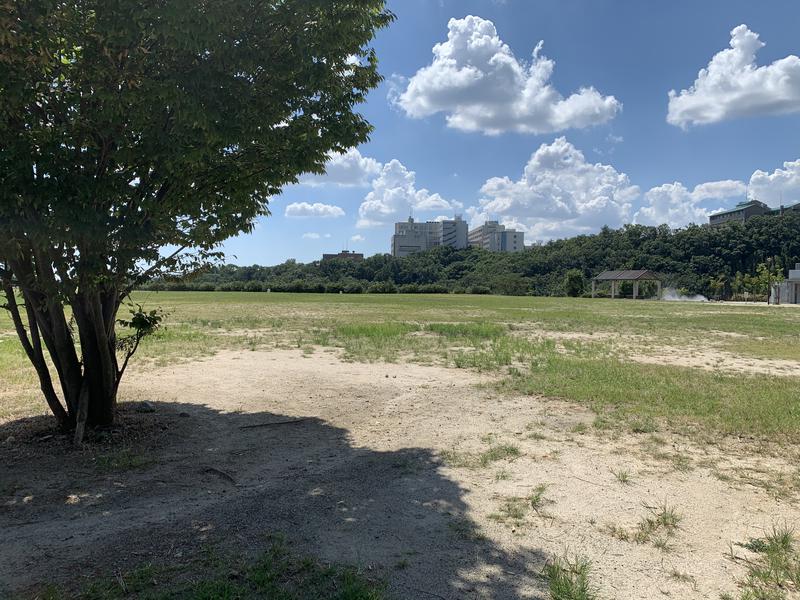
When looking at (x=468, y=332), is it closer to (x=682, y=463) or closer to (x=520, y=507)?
(x=682, y=463)

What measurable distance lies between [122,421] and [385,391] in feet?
14.5

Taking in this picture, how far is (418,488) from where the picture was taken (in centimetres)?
487

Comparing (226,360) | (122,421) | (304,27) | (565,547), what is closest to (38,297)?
(122,421)

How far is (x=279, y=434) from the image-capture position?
22.2 ft

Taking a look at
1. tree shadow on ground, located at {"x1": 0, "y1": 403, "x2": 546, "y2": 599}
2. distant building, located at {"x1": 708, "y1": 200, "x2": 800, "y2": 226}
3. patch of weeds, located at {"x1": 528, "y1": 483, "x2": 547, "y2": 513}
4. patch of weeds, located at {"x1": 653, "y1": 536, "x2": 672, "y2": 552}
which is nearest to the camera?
tree shadow on ground, located at {"x1": 0, "y1": 403, "x2": 546, "y2": 599}

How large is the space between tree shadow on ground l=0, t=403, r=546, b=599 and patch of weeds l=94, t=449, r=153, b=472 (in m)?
0.01

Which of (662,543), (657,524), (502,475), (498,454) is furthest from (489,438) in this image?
(662,543)

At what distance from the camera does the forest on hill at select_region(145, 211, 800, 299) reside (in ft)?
296

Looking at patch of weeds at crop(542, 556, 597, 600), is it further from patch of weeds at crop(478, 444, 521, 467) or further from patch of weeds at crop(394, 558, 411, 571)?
patch of weeds at crop(478, 444, 521, 467)

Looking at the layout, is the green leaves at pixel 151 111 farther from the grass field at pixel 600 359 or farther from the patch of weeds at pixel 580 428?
the patch of weeds at pixel 580 428

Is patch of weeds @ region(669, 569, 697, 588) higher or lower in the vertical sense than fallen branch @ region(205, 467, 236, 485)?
higher

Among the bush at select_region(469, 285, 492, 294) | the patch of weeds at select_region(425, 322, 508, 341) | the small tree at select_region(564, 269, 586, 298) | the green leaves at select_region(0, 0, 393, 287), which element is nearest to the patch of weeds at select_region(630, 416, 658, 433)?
the green leaves at select_region(0, 0, 393, 287)

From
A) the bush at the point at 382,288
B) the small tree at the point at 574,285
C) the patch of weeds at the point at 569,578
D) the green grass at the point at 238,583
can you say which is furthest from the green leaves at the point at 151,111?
the bush at the point at 382,288

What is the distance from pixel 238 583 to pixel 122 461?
3039 millimetres
